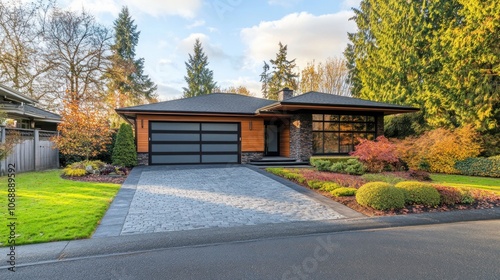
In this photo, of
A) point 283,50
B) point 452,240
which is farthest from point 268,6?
point 283,50

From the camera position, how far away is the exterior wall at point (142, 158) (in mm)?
12515

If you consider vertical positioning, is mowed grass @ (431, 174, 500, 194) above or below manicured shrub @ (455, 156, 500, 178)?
below

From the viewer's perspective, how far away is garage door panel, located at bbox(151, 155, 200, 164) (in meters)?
12.8

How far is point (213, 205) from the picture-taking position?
5.69 m

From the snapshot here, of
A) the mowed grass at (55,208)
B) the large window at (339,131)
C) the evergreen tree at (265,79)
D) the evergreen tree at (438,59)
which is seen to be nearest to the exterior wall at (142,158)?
the mowed grass at (55,208)

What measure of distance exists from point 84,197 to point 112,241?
3154mm

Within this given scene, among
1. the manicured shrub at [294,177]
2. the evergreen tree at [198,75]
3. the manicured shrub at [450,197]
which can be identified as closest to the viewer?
the manicured shrub at [450,197]

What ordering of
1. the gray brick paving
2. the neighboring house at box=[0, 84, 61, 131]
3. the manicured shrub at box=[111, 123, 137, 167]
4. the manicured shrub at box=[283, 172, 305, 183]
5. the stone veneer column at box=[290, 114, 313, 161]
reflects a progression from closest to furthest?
the gray brick paving
the manicured shrub at box=[283, 172, 305, 183]
the neighboring house at box=[0, 84, 61, 131]
the manicured shrub at box=[111, 123, 137, 167]
the stone veneer column at box=[290, 114, 313, 161]

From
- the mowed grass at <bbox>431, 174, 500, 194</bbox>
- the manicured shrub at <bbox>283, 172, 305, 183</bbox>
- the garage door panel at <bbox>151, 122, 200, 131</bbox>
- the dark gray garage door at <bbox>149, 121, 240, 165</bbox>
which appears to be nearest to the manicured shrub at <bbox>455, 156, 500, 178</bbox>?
the mowed grass at <bbox>431, 174, 500, 194</bbox>

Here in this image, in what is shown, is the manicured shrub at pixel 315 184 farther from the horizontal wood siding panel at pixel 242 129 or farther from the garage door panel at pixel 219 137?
the garage door panel at pixel 219 137

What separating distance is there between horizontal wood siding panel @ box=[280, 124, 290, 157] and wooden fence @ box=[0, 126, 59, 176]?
1130 centimetres

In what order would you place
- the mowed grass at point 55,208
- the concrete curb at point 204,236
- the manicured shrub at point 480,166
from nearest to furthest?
the concrete curb at point 204,236 → the mowed grass at point 55,208 → the manicured shrub at point 480,166

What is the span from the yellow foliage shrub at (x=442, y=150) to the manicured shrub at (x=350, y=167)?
8.25 feet

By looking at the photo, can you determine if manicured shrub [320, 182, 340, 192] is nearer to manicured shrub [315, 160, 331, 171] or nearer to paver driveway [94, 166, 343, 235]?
paver driveway [94, 166, 343, 235]
